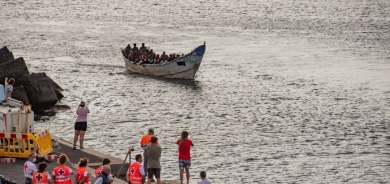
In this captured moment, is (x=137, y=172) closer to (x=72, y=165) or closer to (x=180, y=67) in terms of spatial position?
(x=72, y=165)

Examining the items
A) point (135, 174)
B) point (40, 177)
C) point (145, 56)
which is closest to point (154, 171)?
point (135, 174)

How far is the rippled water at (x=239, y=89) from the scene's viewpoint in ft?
131

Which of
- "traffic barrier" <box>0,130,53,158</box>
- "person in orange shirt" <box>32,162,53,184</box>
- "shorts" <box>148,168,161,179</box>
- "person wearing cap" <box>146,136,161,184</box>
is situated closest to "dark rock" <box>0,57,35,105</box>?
"traffic barrier" <box>0,130,53,158</box>

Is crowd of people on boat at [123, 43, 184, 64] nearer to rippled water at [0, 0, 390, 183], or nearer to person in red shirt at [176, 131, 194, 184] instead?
rippled water at [0, 0, 390, 183]

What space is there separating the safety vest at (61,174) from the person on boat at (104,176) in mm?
1130

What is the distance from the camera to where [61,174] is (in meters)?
21.1

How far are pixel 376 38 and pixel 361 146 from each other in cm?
5597

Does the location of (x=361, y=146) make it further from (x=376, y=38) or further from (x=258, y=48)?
(x=376, y=38)

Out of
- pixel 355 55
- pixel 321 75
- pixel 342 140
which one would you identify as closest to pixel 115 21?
pixel 355 55

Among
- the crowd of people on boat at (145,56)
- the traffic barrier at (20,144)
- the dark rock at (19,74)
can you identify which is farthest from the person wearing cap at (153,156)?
the crowd of people on boat at (145,56)

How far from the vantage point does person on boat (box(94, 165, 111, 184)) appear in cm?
2027

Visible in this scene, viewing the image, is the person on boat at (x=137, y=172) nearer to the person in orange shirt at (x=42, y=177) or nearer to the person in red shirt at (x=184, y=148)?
the person in orange shirt at (x=42, y=177)

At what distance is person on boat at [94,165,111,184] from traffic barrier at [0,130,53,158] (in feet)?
23.8

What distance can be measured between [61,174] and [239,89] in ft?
135
